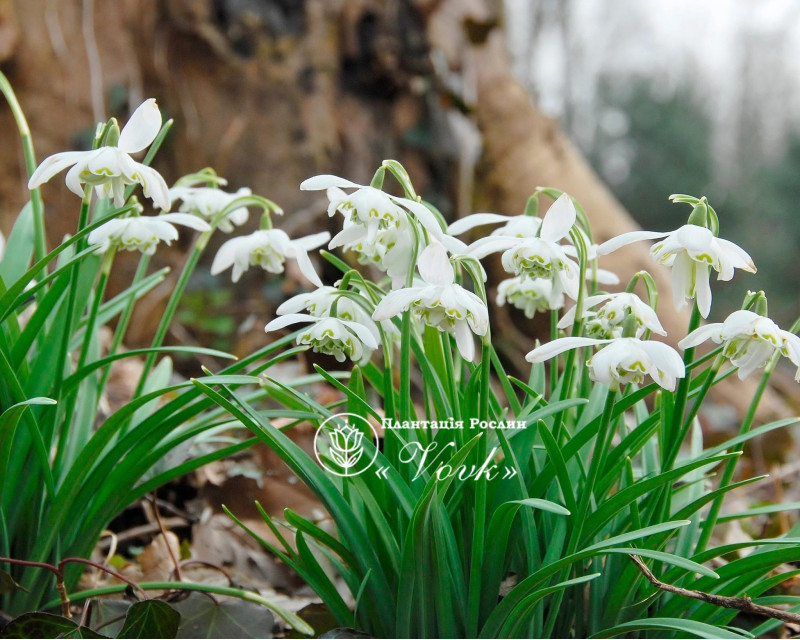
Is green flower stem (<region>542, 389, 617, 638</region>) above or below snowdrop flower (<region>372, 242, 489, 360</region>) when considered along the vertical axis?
below

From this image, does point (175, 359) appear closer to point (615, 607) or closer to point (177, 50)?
point (177, 50)

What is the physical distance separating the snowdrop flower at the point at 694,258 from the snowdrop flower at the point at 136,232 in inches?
22.4

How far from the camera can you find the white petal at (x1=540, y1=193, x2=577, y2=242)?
805 mm

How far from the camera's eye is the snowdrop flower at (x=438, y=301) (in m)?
0.77

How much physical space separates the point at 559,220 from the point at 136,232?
57 centimetres

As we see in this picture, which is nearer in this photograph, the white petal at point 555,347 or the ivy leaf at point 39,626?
the white petal at point 555,347

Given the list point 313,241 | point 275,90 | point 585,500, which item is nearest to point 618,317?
point 585,500

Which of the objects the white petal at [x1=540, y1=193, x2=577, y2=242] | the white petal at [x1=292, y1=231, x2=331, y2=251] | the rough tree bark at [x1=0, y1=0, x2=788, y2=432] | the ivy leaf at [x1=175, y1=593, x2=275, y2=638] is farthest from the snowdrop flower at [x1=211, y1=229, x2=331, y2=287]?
the rough tree bark at [x1=0, y1=0, x2=788, y2=432]

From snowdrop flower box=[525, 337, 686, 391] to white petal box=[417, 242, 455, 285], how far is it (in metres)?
0.13

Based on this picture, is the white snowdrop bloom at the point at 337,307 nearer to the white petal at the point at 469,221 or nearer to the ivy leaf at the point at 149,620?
the white petal at the point at 469,221

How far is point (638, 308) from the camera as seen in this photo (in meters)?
0.83

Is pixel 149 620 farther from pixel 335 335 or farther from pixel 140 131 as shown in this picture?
pixel 140 131

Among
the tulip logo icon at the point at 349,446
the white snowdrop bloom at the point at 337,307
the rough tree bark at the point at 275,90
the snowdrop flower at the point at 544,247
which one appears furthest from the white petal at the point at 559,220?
the rough tree bark at the point at 275,90

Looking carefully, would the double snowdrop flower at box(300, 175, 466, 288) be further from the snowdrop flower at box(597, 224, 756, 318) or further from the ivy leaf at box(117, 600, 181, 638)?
the ivy leaf at box(117, 600, 181, 638)
